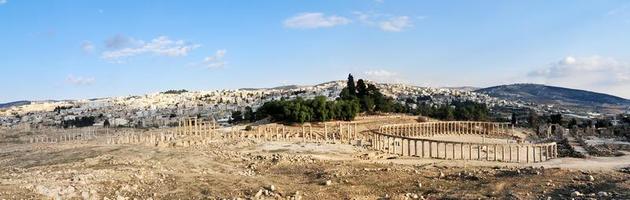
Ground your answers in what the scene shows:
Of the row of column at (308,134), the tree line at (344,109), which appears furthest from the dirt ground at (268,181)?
the tree line at (344,109)

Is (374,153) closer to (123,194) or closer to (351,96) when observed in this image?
(123,194)

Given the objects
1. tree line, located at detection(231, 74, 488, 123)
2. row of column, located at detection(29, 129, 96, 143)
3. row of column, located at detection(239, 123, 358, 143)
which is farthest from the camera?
tree line, located at detection(231, 74, 488, 123)

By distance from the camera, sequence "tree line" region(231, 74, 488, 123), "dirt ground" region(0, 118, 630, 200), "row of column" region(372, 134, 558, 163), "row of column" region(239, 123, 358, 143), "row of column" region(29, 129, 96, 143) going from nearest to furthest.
A: "dirt ground" region(0, 118, 630, 200), "row of column" region(372, 134, 558, 163), "row of column" region(239, 123, 358, 143), "row of column" region(29, 129, 96, 143), "tree line" region(231, 74, 488, 123)

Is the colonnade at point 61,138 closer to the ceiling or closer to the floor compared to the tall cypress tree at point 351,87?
closer to the floor

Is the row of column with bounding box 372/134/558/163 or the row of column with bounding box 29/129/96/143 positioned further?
the row of column with bounding box 29/129/96/143

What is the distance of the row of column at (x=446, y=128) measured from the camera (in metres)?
73.7

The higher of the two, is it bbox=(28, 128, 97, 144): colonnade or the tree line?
the tree line

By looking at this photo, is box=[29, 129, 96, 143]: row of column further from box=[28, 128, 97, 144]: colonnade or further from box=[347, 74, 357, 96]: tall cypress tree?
box=[347, 74, 357, 96]: tall cypress tree

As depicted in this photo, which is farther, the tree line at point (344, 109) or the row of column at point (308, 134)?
the tree line at point (344, 109)

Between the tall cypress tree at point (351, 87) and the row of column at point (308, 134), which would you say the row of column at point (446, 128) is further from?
the tall cypress tree at point (351, 87)

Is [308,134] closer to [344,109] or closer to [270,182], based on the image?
[344,109]

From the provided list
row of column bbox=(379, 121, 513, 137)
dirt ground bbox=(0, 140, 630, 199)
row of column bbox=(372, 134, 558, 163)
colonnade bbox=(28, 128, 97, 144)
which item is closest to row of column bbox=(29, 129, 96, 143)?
colonnade bbox=(28, 128, 97, 144)

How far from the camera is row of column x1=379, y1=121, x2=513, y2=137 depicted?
73.7 m

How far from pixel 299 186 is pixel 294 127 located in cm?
4619
